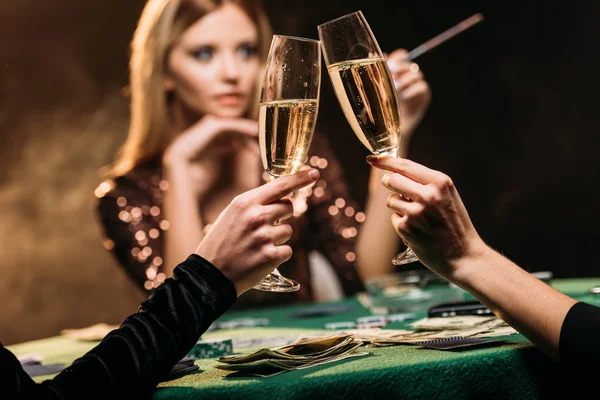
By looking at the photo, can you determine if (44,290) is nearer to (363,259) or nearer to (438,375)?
(363,259)

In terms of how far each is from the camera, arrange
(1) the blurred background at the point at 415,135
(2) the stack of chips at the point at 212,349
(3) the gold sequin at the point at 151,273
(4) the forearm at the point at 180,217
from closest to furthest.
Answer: (2) the stack of chips at the point at 212,349 < (4) the forearm at the point at 180,217 < (3) the gold sequin at the point at 151,273 < (1) the blurred background at the point at 415,135

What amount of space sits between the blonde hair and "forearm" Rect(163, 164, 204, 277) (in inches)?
20.6

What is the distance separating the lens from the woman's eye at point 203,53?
3.24 m

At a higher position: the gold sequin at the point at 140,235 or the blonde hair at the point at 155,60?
the blonde hair at the point at 155,60

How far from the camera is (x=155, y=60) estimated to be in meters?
3.29

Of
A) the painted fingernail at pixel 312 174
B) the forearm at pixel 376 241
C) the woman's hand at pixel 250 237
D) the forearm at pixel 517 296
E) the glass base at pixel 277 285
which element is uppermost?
the painted fingernail at pixel 312 174

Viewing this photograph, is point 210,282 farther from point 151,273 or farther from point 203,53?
point 203,53

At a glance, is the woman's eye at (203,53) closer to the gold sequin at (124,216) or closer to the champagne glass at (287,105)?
the gold sequin at (124,216)

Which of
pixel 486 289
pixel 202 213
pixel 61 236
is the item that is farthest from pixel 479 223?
pixel 486 289

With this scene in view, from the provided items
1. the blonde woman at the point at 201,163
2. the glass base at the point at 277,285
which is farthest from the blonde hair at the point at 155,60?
the glass base at the point at 277,285

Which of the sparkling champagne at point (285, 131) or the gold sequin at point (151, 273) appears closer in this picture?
the sparkling champagne at point (285, 131)

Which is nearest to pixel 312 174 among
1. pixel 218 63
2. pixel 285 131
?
pixel 285 131

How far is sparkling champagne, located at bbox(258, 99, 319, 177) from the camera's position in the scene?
992mm

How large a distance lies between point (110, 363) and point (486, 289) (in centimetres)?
53
